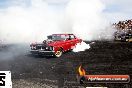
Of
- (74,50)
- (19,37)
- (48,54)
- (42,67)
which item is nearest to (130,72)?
(42,67)

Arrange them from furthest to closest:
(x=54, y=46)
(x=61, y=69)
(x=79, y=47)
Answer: (x=79, y=47) < (x=54, y=46) < (x=61, y=69)

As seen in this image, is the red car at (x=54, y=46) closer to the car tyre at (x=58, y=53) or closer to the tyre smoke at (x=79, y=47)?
the car tyre at (x=58, y=53)

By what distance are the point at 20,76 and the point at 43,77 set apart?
1156 mm

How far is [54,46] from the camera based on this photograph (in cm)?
1908

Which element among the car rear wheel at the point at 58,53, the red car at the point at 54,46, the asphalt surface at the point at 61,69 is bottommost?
the asphalt surface at the point at 61,69

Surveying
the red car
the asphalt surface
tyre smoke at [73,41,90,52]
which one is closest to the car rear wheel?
the red car

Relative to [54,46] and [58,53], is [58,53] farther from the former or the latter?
[54,46]

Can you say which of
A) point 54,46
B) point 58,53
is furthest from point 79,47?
point 54,46

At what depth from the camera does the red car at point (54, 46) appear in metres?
19.1

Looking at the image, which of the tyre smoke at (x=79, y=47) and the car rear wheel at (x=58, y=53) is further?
the tyre smoke at (x=79, y=47)

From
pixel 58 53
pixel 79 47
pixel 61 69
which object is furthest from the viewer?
pixel 79 47

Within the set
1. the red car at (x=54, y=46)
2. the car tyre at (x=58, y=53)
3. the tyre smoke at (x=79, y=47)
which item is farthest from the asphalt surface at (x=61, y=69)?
the tyre smoke at (x=79, y=47)

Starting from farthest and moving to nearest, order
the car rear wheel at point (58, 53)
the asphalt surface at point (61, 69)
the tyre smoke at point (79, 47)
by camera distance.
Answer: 1. the tyre smoke at point (79, 47)
2. the car rear wheel at point (58, 53)
3. the asphalt surface at point (61, 69)

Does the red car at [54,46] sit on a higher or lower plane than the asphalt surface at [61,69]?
higher
